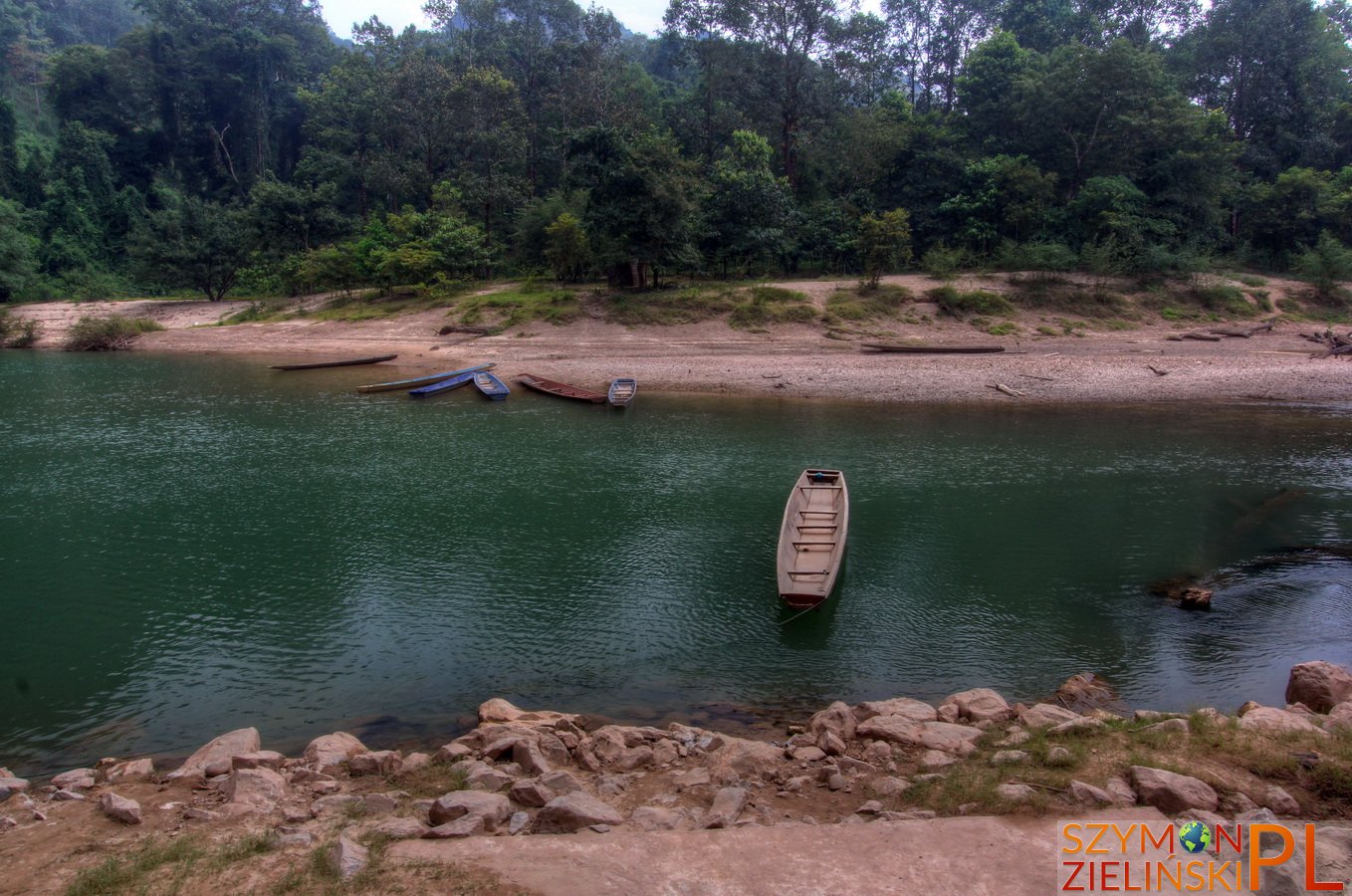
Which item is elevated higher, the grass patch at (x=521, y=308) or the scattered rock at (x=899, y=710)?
the grass patch at (x=521, y=308)

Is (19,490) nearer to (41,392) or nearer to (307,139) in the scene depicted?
(41,392)

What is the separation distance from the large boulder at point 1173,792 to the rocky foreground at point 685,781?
0.05 ft

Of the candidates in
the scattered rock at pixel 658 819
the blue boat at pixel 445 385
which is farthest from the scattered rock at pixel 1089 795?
the blue boat at pixel 445 385

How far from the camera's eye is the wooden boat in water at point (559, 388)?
110 ft

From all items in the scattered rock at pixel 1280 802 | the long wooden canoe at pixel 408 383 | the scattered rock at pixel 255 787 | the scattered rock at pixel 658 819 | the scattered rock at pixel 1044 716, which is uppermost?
the long wooden canoe at pixel 408 383

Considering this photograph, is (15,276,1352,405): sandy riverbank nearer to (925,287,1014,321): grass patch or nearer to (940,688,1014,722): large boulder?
(925,287,1014,321): grass patch

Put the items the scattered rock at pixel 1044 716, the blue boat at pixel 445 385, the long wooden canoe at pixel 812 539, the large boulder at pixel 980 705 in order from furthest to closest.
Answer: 1. the blue boat at pixel 445 385
2. the long wooden canoe at pixel 812 539
3. the large boulder at pixel 980 705
4. the scattered rock at pixel 1044 716

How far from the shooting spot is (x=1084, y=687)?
12266 mm

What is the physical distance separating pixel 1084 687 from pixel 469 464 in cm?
1776

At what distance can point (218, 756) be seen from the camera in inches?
381

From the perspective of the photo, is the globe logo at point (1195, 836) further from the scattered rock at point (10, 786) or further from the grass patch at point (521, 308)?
the grass patch at point (521, 308)

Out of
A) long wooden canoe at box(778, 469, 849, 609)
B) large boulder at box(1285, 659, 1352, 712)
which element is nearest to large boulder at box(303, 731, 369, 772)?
long wooden canoe at box(778, 469, 849, 609)

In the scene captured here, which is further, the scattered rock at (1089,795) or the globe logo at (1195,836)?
the scattered rock at (1089,795)

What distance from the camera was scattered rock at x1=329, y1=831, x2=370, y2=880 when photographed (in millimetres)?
6766
